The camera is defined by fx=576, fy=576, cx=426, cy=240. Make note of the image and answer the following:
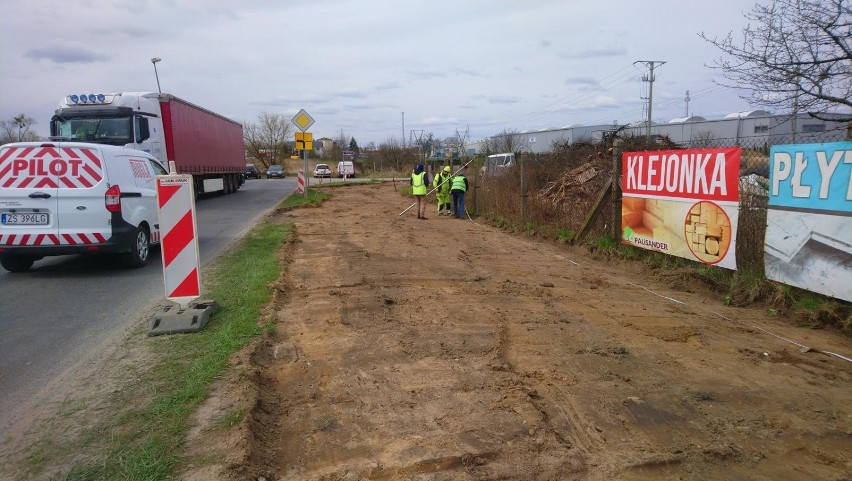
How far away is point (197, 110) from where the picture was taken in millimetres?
24578

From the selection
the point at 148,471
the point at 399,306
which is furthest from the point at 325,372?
the point at 399,306

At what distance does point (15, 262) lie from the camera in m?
8.76

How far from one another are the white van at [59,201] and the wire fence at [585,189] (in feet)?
25.7

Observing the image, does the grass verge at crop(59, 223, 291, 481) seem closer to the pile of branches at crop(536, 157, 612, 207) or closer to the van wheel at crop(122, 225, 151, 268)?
the van wheel at crop(122, 225, 151, 268)

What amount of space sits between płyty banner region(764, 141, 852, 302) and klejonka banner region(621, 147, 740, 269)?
0.64 m

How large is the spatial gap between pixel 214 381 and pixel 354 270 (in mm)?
4212

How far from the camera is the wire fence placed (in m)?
7.04

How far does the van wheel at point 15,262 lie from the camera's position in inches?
340

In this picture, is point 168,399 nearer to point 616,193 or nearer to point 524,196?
point 616,193

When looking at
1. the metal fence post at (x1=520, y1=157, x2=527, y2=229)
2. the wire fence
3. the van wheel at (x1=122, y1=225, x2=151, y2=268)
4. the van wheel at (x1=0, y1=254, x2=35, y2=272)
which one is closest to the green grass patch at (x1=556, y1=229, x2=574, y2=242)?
the wire fence

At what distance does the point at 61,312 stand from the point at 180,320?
199 cm

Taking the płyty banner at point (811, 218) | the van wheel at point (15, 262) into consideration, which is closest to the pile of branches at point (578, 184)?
the płyty banner at point (811, 218)

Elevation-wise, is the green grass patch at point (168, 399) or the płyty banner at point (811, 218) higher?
the płyty banner at point (811, 218)

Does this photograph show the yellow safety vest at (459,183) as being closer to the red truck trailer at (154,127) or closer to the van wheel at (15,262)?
the red truck trailer at (154,127)
